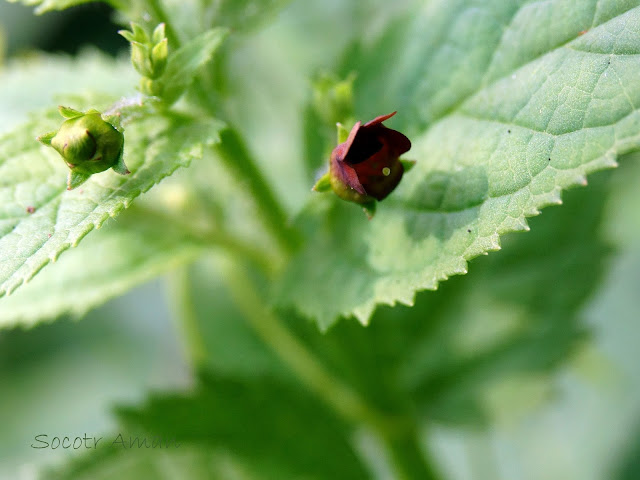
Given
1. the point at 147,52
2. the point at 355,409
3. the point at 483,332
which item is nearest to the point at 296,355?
A: the point at 355,409

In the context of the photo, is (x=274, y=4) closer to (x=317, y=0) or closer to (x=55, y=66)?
(x=55, y=66)

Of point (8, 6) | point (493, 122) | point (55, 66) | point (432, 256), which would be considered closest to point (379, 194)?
point (432, 256)

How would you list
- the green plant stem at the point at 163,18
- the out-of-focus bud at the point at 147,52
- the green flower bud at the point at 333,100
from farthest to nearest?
the green flower bud at the point at 333,100 → the green plant stem at the point at 163,18 → the out-of-focus bud at the point at 147,52

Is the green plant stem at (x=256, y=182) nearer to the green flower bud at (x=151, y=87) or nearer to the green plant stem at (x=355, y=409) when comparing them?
the green flower bud at (x=151, y=87)

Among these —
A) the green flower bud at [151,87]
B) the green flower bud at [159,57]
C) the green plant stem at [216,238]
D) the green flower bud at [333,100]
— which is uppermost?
the green flower bud at [159,57]

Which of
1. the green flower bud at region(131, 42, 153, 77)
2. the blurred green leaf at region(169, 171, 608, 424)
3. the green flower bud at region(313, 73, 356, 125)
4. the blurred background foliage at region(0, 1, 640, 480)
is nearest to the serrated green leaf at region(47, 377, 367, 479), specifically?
the blurred background foliage at region(0, 1, 640, 480)

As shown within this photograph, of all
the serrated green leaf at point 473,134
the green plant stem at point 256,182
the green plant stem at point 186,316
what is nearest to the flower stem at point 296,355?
the green plant stem at point 186,316

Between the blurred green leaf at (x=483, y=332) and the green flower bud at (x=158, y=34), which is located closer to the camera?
the green flower bud at (x=158, y=34)
